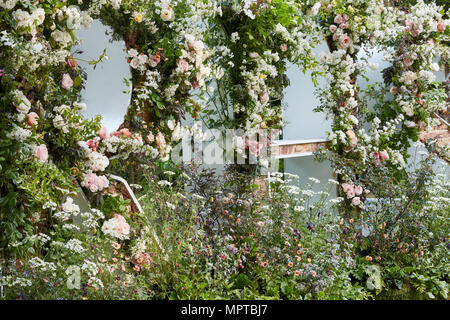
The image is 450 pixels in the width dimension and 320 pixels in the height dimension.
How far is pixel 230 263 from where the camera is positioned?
355 cm

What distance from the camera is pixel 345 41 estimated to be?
6.14 metres

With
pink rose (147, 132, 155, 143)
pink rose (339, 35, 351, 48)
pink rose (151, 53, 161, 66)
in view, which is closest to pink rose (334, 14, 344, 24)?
pink rose (339, 35, 351, 48)

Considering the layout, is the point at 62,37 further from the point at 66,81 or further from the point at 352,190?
the point at 352,190

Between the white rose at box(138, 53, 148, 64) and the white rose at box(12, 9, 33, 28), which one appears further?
Answer: the white rose at box(138, 53, 148, 64)

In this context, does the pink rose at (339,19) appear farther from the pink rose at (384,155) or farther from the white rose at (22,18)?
the white rose at (22,18)

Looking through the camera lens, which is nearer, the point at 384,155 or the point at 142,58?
the point at 142,58

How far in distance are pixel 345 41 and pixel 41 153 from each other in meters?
4.01

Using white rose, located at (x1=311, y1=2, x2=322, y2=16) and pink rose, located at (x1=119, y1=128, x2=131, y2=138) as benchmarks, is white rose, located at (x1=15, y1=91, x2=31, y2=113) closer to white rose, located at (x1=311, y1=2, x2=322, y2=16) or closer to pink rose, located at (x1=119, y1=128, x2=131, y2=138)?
pink rose, located at (x1=119, y1=128, x2=131, y2=138)

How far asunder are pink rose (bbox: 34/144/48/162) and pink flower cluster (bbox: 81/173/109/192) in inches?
15.9

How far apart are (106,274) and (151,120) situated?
5.26 ft

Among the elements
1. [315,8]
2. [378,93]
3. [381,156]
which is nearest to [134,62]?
[315,8]

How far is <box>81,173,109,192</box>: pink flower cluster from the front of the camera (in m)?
3.75
